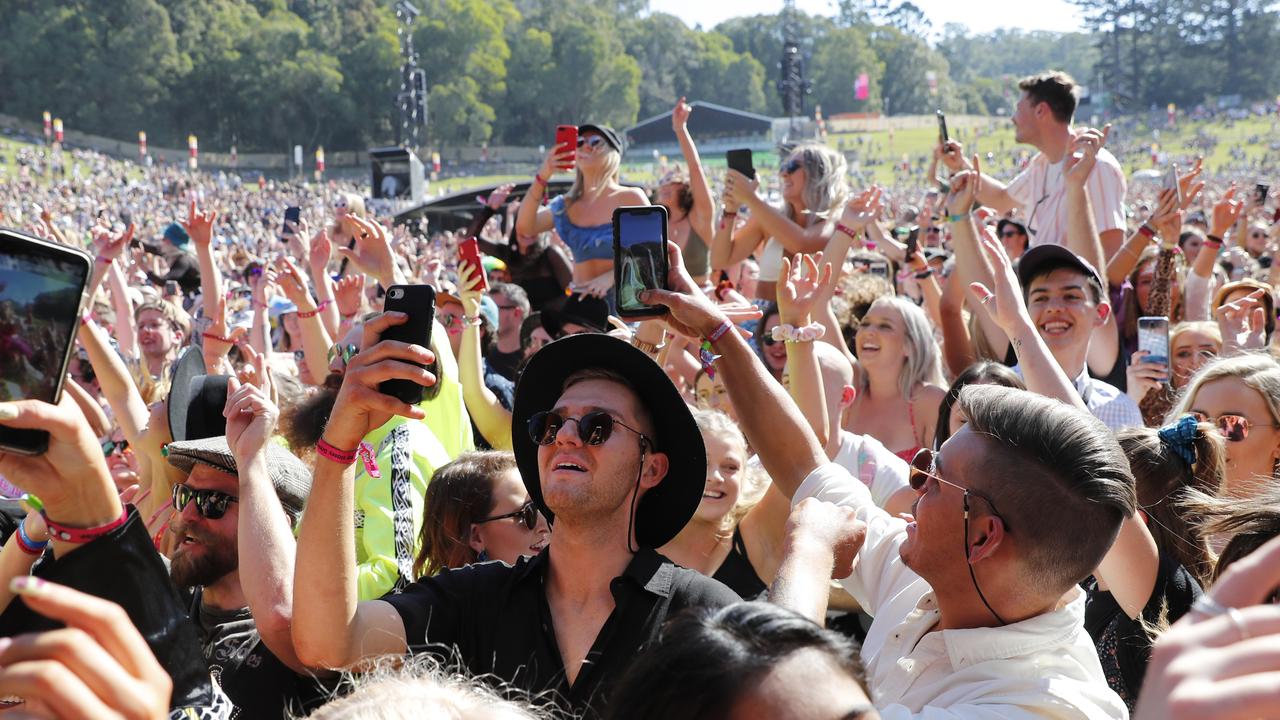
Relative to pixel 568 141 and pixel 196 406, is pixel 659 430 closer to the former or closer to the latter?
pixel 196 406

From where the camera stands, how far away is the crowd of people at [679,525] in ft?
4.52

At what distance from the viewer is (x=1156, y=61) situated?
9225 centimetres

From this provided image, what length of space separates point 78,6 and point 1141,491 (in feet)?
272

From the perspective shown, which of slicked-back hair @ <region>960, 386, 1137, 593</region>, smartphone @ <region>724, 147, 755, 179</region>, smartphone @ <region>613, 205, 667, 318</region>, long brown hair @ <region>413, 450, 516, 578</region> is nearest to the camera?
slicked-back hair @ <region>960, 386, 1137, 593</region>

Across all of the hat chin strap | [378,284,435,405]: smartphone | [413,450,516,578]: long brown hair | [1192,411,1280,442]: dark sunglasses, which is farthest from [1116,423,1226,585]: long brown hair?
[378,284,435,405]: smartphone

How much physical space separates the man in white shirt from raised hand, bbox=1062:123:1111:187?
286 centimetres

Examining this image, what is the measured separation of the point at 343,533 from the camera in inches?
80.9

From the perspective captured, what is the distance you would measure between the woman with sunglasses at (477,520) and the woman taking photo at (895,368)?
172 centimetres

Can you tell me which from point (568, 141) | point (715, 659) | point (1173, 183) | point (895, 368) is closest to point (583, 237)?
point (568, 141)

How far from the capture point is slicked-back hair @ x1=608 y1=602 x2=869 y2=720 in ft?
4.41

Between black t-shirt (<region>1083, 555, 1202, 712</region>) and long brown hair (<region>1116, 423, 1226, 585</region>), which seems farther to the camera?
long brown hair (<region>1116, 423, 1226, 585</region>)

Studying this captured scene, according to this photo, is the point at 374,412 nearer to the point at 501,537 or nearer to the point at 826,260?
the point at 501,537

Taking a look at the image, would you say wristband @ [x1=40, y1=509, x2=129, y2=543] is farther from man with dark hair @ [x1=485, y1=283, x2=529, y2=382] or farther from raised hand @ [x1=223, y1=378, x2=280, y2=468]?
man with dark hair @ [x1=485, y1=283, x2=529, y2=382]

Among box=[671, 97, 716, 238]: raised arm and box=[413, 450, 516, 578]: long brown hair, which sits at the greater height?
box=[671, 97, 716, 238]: raised arm
